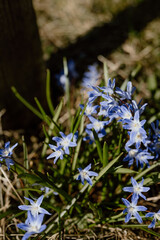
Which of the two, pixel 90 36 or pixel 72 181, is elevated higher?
pixel 90 36

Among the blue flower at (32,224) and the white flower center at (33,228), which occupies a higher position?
the blue flower at (32,224)

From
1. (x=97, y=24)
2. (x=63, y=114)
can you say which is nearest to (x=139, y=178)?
(x=63, y=114)

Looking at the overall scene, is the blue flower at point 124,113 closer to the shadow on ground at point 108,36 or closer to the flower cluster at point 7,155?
the flower cluster at point 7,155

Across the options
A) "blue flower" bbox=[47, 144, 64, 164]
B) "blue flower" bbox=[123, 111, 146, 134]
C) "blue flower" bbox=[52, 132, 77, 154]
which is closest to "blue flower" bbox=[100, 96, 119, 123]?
"blue flower" bbox=[123, 111, 146, 134]

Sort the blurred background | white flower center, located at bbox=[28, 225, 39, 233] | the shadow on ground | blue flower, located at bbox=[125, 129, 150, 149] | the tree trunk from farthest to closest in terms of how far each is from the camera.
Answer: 1. the shadow on ground
2. the blurred background
3. the tree trunk
4. blue flower, located at bbox=[125, 129, 150, 149]
5. white flower center, located at bbox=[28, 225, 39, 233]

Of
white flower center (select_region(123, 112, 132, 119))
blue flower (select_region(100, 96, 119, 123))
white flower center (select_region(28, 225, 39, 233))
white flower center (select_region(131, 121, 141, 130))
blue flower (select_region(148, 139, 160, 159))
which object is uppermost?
blue flower (select_region(100, 96, 119, 123))

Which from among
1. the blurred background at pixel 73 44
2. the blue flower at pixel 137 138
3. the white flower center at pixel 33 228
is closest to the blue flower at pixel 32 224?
the white flower center at pixel 33 228

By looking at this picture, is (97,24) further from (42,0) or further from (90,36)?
(42,0)

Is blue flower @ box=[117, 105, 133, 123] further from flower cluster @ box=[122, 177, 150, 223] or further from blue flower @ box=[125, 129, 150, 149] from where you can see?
flower cluster @ box=[122, 177, 150, 223]

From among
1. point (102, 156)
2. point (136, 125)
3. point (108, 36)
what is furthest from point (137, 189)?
point (108, 36)
